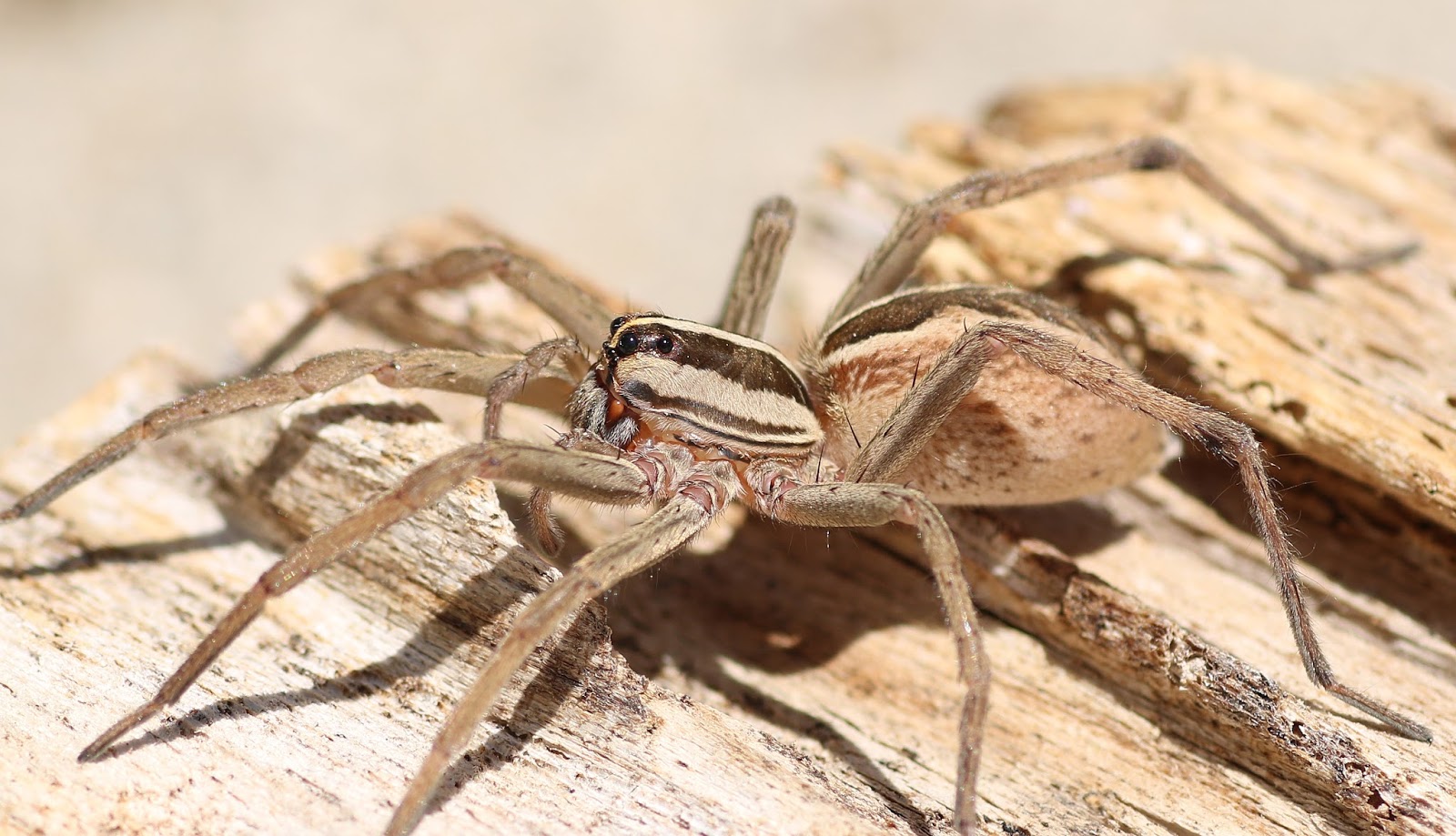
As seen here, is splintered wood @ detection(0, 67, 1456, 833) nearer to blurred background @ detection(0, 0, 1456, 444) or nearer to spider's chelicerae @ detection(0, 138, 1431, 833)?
spider's chelicerae @ detection(0, 138, 1431, 833)

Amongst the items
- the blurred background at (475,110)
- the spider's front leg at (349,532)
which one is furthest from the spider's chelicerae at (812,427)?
the blurred background at (475,110)

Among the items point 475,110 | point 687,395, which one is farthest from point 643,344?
point 475,110

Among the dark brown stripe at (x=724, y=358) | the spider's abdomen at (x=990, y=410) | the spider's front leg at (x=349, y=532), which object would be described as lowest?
the spider's front leg at (x=349, y=532)

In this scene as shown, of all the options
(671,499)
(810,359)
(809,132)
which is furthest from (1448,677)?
(809,132)

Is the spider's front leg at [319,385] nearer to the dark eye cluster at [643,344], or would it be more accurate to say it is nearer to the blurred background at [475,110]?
the dark eye cluster at [643,344]

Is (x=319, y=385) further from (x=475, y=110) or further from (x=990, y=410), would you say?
(x=475, y=110)

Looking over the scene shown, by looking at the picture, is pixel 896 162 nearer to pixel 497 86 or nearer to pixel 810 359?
pixel 810 359
